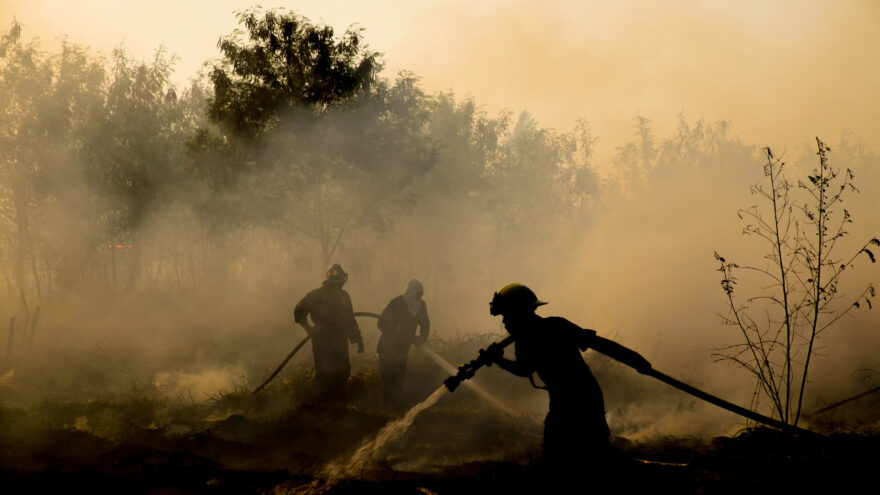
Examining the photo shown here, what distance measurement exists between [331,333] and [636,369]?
6.29m

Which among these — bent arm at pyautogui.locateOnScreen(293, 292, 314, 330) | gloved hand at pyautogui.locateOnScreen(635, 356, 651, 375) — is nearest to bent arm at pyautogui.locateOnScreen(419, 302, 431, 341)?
bent arm at pyautogui.locateOnScreen(293, 292, 314, 330)

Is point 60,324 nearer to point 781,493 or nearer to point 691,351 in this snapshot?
point 691,351

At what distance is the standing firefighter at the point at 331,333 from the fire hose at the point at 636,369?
486 centimetres

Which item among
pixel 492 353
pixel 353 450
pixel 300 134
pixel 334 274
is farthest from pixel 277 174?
pixel 492 353


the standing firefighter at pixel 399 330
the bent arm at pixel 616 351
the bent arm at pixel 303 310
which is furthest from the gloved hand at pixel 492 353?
the bent arm at pixel 303 310

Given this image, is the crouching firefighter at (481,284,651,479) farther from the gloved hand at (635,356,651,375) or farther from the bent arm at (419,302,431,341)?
the bent arm at (419,302,431,341)

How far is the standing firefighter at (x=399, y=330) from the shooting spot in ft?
28.7

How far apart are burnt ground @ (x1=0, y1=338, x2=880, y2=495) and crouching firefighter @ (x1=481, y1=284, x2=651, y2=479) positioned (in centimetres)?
14

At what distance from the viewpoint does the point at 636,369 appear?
3.47 metres

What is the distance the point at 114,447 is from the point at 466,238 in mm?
24020

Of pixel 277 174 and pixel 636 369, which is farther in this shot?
pixel 277 174

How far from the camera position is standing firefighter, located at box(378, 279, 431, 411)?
8.74 m

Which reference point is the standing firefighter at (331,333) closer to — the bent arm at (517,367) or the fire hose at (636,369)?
the fire hose at (636,369)

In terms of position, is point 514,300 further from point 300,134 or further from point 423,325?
point 300,134
